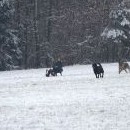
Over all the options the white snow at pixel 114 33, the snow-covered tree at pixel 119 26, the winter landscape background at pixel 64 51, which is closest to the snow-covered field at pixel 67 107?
the winter landscape background at pixel 64 51

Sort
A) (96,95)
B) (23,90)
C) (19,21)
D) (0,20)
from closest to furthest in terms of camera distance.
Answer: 1. (96,95)
2. (23,90)
3. (0,20)
4. (19,21)

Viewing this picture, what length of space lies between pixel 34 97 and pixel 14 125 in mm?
5373

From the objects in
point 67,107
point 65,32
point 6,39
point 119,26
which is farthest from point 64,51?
point 67,107

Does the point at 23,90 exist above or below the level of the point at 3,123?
below

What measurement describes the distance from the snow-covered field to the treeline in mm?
32798

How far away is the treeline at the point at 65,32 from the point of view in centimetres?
5512

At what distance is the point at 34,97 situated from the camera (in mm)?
18453

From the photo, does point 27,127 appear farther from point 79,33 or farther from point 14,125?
point 79,33

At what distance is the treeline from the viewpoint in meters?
55.1

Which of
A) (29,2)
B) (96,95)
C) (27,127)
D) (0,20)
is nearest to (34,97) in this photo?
(96,95)

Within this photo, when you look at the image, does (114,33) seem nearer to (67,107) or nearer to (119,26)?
(119,26)

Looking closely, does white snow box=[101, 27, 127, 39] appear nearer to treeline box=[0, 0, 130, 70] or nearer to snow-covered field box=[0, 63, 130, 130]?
treeline box=[0, 0, 130, 70]

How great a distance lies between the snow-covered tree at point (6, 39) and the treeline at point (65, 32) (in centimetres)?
401

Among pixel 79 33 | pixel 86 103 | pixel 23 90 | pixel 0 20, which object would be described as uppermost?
pixel 86 103
